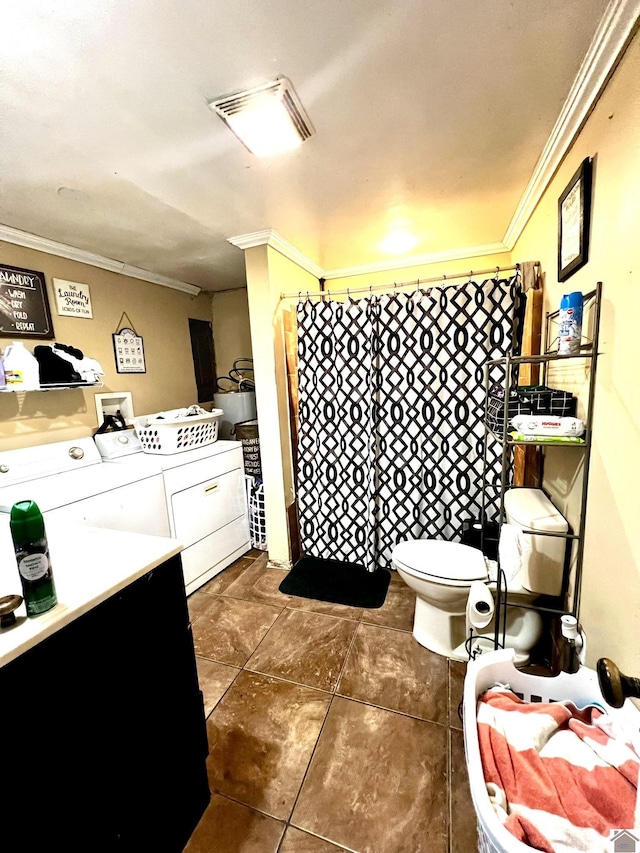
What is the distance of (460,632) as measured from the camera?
5.36ft

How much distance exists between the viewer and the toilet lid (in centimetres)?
156

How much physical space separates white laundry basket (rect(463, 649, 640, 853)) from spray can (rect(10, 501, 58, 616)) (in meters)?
1.00

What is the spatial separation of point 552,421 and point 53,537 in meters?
1.65

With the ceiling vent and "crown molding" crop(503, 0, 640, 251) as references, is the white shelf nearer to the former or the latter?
the ceiling vent

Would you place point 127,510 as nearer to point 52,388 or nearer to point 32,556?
point 52,388

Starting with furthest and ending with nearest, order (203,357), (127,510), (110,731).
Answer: (203,357) < (127,510) < (110,731)

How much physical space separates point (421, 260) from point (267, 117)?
1.80 m

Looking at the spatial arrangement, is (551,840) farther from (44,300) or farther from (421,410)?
(44,300)

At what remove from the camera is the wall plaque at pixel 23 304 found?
1858mm

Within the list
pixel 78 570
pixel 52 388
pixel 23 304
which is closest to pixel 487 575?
pixel 78 570

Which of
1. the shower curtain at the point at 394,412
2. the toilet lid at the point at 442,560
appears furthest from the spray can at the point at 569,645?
the shower curtain at the point at 394,412

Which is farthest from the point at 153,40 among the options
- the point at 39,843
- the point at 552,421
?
the point at 39,843

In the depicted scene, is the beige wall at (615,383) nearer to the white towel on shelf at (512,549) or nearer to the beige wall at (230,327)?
the white towel on shelf at (512,549)

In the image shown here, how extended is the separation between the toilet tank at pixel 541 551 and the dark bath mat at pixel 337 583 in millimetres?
934
